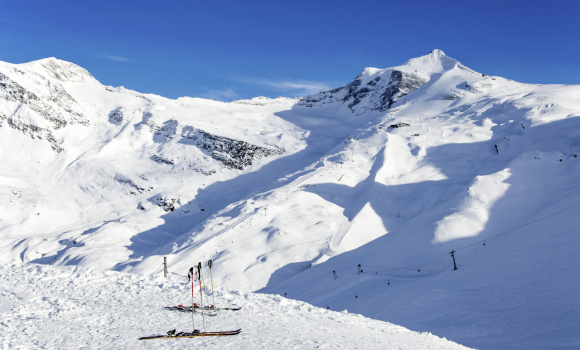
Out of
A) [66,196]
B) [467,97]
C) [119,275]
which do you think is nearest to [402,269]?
[119,275]

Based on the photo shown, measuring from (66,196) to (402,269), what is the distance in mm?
59669

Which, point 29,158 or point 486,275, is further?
point 29,158

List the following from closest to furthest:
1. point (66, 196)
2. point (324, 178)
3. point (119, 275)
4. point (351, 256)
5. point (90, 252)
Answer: point (119, 275)
point (351, 256)
point (90, 252)
point (324, 178)
point (66, 196)

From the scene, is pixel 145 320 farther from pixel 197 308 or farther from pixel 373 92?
pixel 373 92

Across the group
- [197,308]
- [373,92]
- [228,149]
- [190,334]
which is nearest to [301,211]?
[197,308]

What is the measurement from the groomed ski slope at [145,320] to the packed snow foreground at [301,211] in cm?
12

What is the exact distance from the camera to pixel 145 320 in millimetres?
13930

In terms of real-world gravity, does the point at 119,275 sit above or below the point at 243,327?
above

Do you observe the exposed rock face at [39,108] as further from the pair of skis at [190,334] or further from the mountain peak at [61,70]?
the pair of skis at [190,334]

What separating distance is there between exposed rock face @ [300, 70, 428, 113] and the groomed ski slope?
9256 centimetres

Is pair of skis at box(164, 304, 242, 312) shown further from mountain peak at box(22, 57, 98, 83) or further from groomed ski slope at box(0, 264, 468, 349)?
mountain peak at box(22, 57, 98, 83)

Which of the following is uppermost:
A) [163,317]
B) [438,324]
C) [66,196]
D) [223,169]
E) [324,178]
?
[223,169]

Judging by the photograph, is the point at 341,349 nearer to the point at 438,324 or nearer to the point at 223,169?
the point at 438,324

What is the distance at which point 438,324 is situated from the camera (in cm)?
2180
